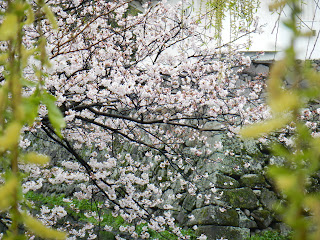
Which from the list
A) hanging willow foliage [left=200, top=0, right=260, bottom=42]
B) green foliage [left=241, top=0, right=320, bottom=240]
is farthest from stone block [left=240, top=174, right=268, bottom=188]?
green foliage [left=241, top=0, right=320, bottom=240]

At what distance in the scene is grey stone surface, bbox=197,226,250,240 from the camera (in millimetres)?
5156

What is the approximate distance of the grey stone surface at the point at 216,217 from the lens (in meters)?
5.26

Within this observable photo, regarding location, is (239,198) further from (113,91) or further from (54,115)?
(54,115)

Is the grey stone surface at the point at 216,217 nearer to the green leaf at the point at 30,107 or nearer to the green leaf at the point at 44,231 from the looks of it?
the green leaf at the point at 30,107

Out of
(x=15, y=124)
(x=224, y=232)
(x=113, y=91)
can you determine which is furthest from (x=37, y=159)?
(x=224, y=232)

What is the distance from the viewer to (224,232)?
17.0 ft

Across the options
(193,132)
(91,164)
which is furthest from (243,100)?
(91,164)

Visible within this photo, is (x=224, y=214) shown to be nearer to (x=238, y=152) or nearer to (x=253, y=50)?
(x=238, y=152)

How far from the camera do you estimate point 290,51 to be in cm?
42

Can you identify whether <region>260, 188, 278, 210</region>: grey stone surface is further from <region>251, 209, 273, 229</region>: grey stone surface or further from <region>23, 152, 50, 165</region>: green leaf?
<region>23, 152, 50, 165</region>: green leaf

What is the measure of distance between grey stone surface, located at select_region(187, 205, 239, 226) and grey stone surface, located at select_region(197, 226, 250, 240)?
7 centimetres

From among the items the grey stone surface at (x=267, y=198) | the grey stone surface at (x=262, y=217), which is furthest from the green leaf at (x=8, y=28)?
the grey stone surface at (x=267, y=198)

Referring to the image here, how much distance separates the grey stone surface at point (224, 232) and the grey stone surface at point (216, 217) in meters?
0.07

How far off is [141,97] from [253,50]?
11.6ft
